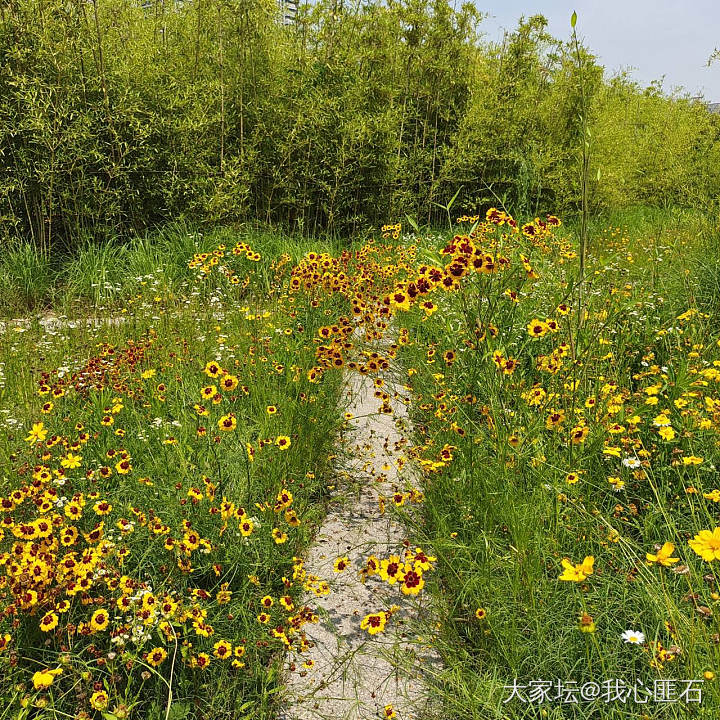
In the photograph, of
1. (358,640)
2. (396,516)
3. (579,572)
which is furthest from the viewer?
(396,516)

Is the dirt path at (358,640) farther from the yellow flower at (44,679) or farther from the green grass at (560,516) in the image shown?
the yellow flower at (44,679)

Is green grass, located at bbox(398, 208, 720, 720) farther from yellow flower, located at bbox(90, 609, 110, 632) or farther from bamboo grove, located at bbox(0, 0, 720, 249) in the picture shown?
bamboo grove, located at bbox(0, 0, 720, 249)

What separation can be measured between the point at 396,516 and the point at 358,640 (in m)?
0.52

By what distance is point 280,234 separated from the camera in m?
4.97

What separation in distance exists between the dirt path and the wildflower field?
0.04 metres

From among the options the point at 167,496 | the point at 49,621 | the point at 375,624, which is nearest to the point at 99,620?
the point at 49,621

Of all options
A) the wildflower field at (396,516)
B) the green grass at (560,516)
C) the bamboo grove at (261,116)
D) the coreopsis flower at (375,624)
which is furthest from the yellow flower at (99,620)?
the bamboo grove at (261,116)

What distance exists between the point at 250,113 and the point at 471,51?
8.24 ft

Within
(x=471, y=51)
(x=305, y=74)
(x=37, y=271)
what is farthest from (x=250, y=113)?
(x=471, y=51)

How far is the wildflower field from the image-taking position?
129 centimetres

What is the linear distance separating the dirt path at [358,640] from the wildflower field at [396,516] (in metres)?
0.04

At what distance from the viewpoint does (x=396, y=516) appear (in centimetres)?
206

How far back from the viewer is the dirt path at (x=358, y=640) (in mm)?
1398

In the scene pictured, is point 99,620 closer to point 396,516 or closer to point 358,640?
point 358,640
